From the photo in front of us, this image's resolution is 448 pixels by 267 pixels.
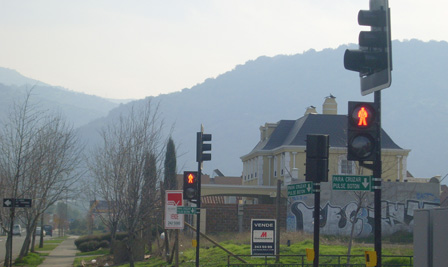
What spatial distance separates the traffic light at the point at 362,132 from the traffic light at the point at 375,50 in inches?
15.6

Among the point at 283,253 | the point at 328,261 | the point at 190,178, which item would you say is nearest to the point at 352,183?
the point at 190,178

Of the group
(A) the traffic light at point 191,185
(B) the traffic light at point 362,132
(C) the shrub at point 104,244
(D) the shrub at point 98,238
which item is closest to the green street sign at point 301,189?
(B) the traffic light at point 362,132

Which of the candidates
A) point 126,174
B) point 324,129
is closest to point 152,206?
point 126,174

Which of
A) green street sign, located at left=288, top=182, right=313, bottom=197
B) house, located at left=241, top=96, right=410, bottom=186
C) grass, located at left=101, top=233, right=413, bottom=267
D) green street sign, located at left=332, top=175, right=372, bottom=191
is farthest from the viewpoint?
house, located at left=241, top=96, right=410, bottom=186

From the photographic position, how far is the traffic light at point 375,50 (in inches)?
399

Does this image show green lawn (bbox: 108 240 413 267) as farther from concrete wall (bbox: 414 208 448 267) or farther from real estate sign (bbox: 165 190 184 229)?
concrete wall (bbox: 414 208 448 267)

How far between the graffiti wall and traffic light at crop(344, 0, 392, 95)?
1336 inches

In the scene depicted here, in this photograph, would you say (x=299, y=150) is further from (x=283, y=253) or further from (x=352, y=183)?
(x=352, y=183)

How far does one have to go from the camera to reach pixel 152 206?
2864 centimetres

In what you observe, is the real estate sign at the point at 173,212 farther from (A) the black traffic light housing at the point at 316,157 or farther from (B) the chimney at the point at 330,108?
(B) the chimney at the point at 330,108

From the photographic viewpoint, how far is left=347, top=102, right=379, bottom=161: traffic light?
404 inches

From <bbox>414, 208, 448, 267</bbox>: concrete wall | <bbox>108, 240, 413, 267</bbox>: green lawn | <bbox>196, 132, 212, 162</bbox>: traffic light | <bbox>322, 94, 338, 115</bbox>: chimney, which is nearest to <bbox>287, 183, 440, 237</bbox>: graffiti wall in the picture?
<bbox>108, 240, 413, 267</bbox>: green lawn

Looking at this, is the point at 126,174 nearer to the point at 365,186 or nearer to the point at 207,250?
the point at 207,250

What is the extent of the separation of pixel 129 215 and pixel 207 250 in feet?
21.8
